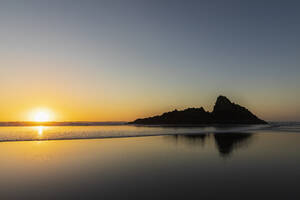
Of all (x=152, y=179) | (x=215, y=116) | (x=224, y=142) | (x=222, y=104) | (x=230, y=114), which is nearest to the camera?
(x=152, y=179)

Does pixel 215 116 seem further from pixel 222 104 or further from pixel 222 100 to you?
pixel 222 100

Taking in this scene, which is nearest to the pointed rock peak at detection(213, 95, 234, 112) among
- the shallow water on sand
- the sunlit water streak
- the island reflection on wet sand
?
the sunlit water streak

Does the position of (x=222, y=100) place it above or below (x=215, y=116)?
above

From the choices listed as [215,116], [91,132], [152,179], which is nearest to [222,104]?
[215,116]

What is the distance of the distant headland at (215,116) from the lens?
16980 centimetres

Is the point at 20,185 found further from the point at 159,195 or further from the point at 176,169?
the point at 176,169

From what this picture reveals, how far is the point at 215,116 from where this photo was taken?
17512 centimetres

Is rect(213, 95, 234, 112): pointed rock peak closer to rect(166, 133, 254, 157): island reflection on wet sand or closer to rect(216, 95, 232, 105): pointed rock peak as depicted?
rect(216, 95, 232, 105): pointed rock peak

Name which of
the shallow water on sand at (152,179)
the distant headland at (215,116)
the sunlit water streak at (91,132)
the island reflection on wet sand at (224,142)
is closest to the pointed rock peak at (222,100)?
the distant headland at (215,116)

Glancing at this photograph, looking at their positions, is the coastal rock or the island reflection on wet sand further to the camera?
the coastal rock

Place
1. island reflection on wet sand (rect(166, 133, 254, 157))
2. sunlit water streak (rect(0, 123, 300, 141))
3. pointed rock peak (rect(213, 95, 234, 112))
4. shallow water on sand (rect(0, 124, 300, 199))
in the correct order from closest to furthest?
shallow water on sand (rect(0, 124, 300, 199))
island reflection on wet sand (rect(166, 133, 254, 157))
sunlit water streak (rect(0, 123, 300, 141))
pointed rock peak (rect(213, 95, 234, 112))

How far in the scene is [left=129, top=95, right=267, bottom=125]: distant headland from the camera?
16980 centimetres

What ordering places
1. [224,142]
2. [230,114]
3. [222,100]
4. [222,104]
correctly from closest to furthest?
[224,142], [230,114], [222,104], [222,100]

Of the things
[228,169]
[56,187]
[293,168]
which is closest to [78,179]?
[56,187]
